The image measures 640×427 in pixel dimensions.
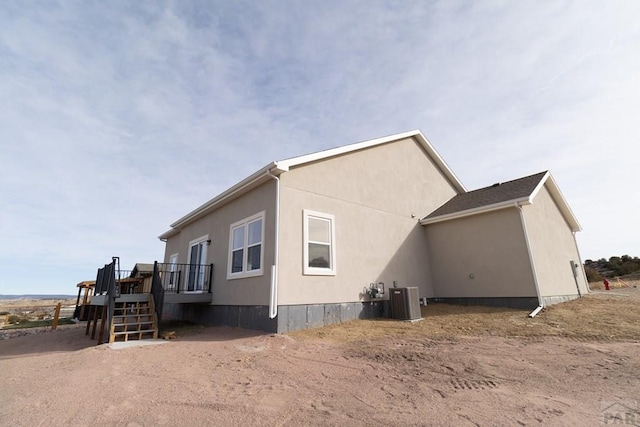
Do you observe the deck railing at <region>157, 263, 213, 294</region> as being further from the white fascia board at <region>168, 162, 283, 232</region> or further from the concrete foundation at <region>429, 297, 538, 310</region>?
the concrete foundation at <region>429, 297, 538, 310</region>

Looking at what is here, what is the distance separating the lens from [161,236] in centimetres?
1731

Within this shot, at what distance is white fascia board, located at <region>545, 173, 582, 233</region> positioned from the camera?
39.7 feet

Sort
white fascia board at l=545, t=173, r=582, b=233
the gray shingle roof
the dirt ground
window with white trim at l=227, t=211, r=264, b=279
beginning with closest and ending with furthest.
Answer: the dirt ground < window with white trim at l=227, t=211, r=264, b=279 < the gray shingle roof < white fascia board at l=545, t=173, r=582, b=233

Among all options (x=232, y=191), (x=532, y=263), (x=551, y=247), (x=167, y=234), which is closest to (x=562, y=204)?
(x=551, y=247)

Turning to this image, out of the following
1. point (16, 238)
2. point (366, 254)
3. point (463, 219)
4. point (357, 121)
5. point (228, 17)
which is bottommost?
point (366, 254)

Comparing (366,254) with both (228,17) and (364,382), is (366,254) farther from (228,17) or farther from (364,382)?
(228,17)

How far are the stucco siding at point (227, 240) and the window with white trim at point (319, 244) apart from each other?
1009 millimetres

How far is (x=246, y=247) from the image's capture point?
9.22 metres

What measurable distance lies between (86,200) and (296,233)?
55.3ft

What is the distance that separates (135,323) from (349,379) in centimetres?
673

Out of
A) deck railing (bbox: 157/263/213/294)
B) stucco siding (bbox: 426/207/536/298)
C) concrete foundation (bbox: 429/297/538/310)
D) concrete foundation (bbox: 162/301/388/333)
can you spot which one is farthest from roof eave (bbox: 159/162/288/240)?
concrete foundation (bbox: 429/297/538/310)

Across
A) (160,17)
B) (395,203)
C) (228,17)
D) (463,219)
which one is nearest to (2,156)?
(160,17)

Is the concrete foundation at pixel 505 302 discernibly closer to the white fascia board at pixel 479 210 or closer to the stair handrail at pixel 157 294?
the white fascia board at pixel 479 210

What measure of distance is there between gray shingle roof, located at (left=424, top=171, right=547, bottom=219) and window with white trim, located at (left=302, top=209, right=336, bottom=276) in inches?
214
